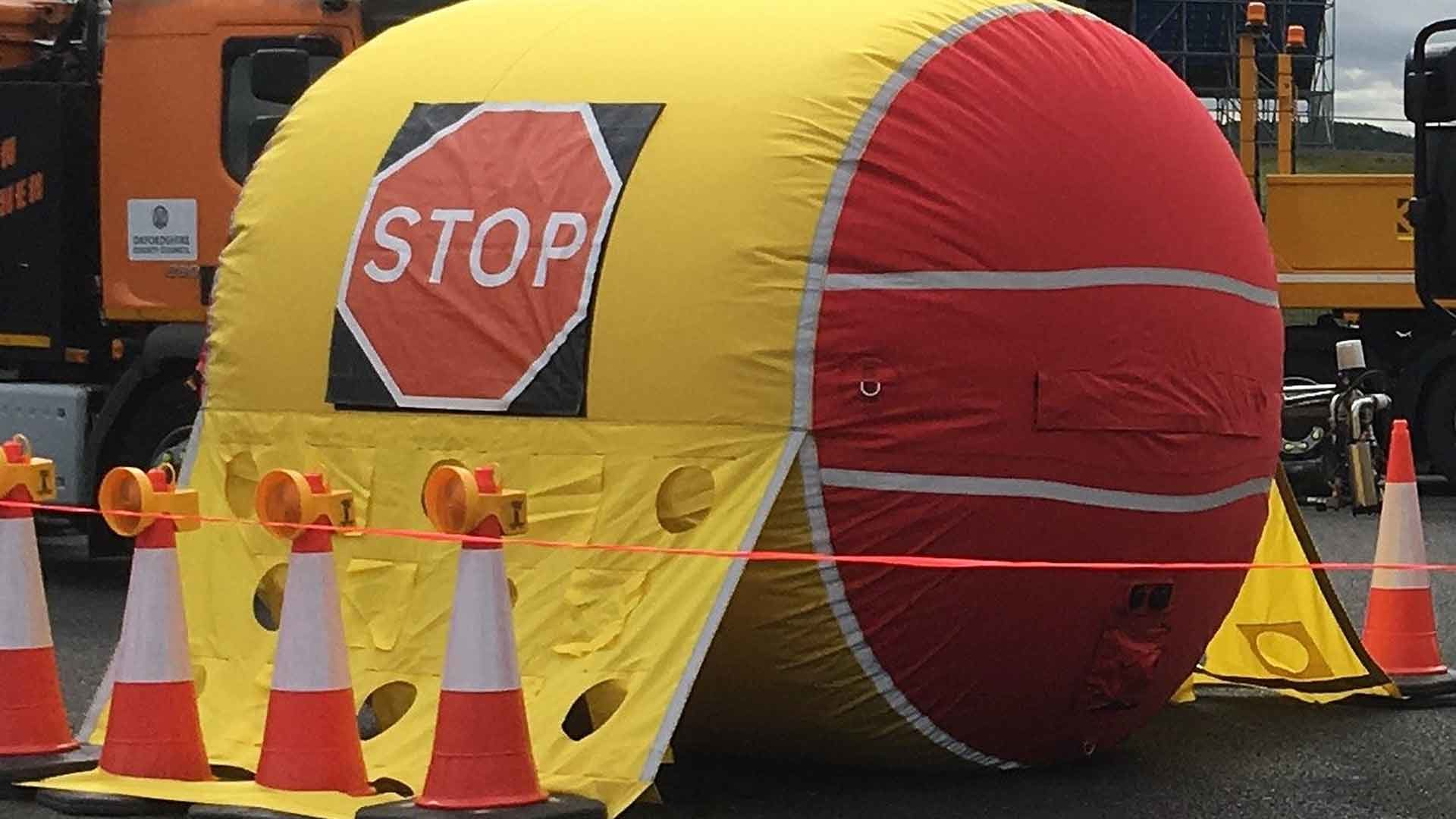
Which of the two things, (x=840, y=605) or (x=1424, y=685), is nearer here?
(x=840, y=605)

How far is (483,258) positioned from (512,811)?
5.55 ft

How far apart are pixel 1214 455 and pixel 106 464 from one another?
719 centimetres

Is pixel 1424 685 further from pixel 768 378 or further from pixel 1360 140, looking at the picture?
pixel 1360 140

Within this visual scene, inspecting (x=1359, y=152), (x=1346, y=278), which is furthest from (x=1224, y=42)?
(x=1346, y=278)

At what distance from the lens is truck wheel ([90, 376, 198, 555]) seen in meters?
13.3

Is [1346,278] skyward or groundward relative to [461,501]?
skyward

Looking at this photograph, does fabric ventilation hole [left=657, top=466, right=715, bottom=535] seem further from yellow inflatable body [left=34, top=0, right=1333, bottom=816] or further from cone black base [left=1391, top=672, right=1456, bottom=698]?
cone black base [left=1391, top=672, right=1456, bottom=698]

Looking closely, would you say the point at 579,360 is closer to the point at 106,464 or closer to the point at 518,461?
the point at 518,461

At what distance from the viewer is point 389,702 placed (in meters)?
7.59

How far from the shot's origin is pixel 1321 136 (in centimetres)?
3866

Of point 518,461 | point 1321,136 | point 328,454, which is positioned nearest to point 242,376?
point 328,454

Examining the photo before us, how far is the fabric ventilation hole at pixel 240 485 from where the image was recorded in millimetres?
7984

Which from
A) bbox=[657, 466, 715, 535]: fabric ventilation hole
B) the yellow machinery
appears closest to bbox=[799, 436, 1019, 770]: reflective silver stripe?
bbox=[657, 466, 715, 535]: fabric ventilation hole

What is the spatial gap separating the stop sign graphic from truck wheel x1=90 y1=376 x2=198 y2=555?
19.0ft
